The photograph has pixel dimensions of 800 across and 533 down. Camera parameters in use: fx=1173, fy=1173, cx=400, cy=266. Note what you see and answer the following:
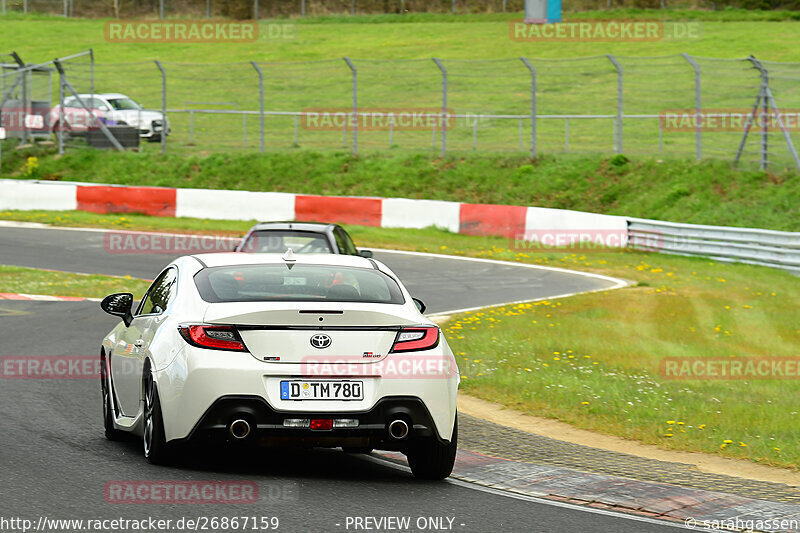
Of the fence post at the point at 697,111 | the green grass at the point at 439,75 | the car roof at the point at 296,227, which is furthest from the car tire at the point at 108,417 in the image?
the green grass at the point at 439,75

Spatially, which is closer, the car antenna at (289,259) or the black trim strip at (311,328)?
the black trim strip at (311,328)

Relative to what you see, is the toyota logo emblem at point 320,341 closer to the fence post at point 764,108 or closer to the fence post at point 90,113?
the fence post at point 764,108

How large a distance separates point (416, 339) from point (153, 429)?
1.70 meters

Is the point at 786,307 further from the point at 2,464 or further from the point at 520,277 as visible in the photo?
the point at 2,464

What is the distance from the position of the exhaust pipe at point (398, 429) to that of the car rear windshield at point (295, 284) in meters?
0.80

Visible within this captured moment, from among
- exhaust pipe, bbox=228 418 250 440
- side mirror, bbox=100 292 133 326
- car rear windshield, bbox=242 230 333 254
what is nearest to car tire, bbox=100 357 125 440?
side mirror, bbox=100 292 133 326

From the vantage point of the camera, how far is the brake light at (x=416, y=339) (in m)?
7.00

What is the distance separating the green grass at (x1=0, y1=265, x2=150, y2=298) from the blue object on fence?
147 feet

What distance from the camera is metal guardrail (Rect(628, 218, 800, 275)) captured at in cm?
2142

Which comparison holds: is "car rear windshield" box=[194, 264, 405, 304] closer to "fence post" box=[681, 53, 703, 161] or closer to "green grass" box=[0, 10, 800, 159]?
"fence post" box=[681, 53, 703, 161]

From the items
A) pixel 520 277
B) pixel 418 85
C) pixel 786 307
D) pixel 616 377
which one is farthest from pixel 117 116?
pixel 616 377

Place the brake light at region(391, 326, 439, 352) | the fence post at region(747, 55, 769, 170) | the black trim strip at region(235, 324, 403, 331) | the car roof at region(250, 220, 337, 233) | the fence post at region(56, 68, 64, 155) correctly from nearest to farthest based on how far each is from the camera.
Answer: the black trim strip at region(235, 324, 403, 331) → the brake light at region(391, 326, 439, 352) → the car roof at region(250, 220, 337, 233) → the fence post at region(747, 55, 769, 170) → the fence post at region(56, 68, 64, 155)

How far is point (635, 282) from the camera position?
66.0 feet

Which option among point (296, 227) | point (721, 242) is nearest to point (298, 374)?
point (296, 227)
